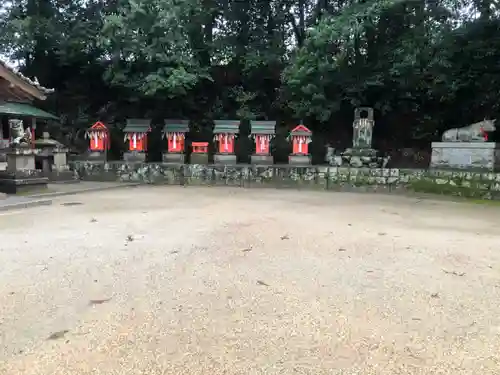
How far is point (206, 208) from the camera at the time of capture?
8.01 metres

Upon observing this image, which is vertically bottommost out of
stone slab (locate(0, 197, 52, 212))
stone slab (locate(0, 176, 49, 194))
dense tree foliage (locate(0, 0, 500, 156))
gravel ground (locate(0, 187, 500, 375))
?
gravel ground (locate(0, 187, 500, 375))

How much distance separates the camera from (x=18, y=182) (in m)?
9.40

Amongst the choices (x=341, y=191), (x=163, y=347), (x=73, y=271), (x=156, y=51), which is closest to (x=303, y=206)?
(x=341, y=191)

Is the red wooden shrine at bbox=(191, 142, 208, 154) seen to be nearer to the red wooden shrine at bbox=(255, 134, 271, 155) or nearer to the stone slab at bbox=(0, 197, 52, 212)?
the red wooden shrine at bbox=(255, 134, 271, 155)

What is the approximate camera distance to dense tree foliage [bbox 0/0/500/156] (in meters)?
12.0

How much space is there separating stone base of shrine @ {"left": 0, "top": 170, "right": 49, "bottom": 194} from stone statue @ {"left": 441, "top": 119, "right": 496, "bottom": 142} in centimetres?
1053

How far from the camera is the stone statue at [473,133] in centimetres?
1030

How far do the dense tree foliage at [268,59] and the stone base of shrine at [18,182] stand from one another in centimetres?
476

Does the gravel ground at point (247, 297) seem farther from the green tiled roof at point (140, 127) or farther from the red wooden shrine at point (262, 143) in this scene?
the green tiled roof at point (140, 127)

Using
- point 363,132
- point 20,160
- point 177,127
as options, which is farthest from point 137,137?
point 363,132

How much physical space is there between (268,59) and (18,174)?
911 cm

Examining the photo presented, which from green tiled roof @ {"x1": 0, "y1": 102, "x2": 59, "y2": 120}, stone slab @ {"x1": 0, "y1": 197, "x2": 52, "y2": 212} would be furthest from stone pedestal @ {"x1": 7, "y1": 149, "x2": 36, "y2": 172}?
green tiled roof @ {"x1": 0, "y1": 102, "x2": 59, "y2": 120}

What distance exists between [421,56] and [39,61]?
1499 centimetres

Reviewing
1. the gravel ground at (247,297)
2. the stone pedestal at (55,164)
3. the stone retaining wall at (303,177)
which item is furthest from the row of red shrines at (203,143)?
the gravel ground at (247,297)
